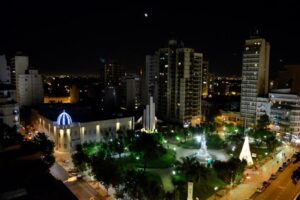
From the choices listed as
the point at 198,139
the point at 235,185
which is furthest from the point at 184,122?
the point at 235,185

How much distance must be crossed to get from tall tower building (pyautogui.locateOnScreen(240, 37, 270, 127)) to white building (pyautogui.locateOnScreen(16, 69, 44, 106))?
51.9 metres

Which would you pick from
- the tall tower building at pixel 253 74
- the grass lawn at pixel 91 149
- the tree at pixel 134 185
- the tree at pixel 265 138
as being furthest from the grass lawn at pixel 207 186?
the tall tower building at pixel 253 74

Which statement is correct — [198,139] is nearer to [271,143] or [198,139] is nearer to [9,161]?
[271,143]

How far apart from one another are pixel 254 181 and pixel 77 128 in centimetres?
2831

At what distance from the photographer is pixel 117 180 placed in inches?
1126

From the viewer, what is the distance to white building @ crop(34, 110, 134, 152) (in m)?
46.2

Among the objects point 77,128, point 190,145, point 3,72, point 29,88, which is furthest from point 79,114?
point 29,88

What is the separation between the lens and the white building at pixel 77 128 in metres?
46.2

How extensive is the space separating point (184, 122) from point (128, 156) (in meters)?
28.8

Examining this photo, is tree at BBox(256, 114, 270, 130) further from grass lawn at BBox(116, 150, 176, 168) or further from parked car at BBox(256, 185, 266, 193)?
parked car at BBox(256, 185, 266, 193)

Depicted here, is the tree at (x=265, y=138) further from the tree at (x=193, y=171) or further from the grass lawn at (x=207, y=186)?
the tree at (x=193, y=171)

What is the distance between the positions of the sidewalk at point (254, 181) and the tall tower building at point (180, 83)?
26154mm

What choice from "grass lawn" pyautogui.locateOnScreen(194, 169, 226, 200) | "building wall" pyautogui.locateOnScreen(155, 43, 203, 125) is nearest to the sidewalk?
"grass lawn" pyautogui.locateOnScreen(194, 169, 226, 200)

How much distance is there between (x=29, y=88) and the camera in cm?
7375
